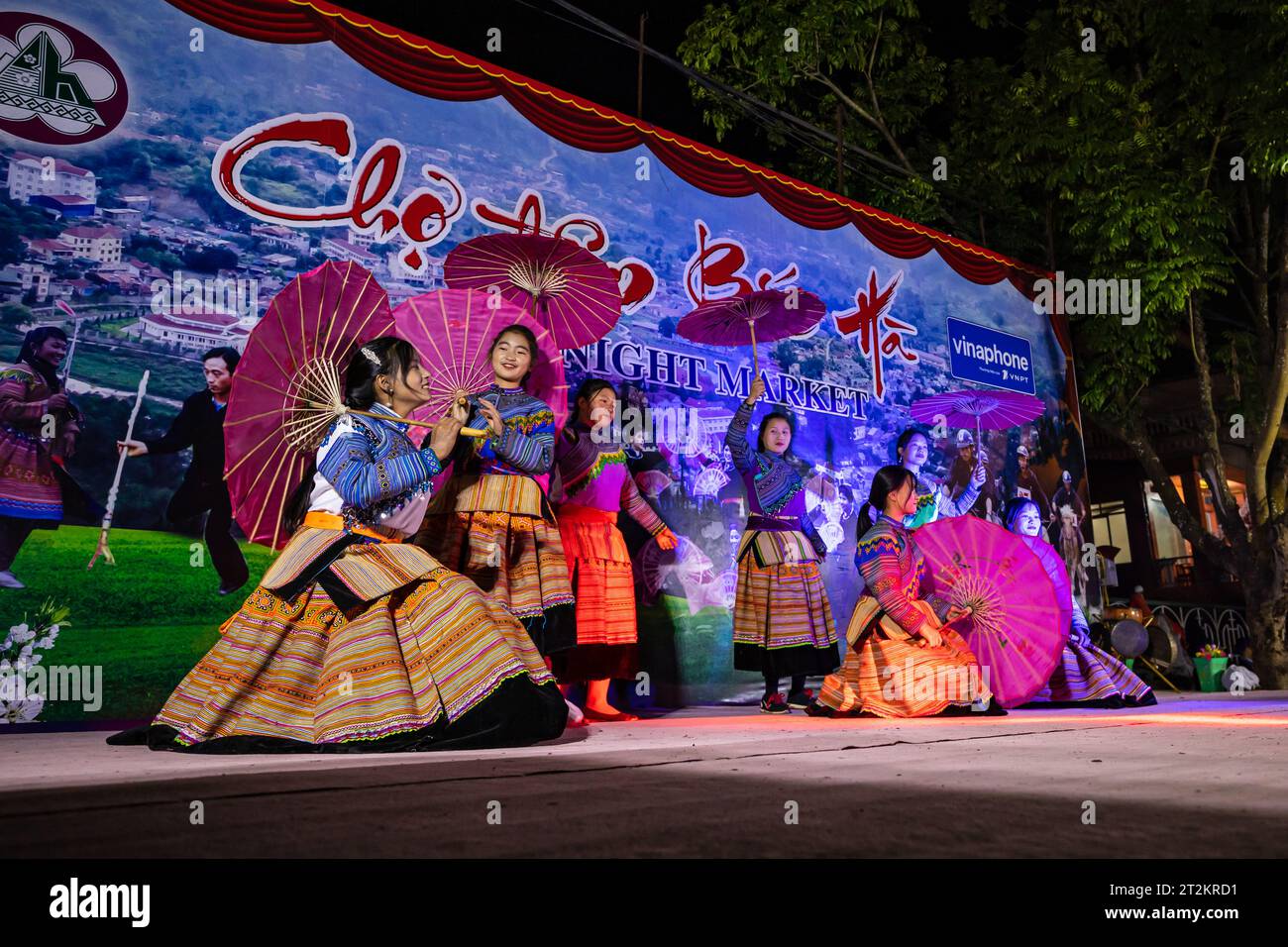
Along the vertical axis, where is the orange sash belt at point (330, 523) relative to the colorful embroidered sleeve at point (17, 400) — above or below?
below

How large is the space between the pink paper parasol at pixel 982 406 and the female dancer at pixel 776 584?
1414mm

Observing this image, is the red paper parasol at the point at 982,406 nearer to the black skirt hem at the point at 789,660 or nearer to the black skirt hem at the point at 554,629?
the black skirt hem at the point at 789,660

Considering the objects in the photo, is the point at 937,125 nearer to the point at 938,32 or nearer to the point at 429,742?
the point at 938,32

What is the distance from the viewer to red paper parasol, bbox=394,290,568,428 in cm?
440

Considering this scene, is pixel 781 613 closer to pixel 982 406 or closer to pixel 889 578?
pixel 889 578

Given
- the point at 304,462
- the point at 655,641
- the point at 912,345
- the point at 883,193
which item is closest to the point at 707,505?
the point at 655,641

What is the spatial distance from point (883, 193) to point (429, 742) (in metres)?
8.22

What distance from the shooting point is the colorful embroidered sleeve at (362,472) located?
3.30 meters

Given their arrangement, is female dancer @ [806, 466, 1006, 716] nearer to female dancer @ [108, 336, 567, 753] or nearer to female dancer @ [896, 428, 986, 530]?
female dancer @ [896, 428, 986, 530]

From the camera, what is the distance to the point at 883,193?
9.70 metres

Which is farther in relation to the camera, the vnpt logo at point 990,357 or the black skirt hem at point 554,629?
the vnpt logo at point 990,357

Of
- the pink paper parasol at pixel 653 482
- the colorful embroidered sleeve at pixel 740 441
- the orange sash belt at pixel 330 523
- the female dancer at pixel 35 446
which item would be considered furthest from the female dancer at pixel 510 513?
the pink paper parasol at pixel 653 482

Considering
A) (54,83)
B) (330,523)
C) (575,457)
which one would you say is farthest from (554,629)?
(54,83)

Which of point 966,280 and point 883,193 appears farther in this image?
point 883,193
